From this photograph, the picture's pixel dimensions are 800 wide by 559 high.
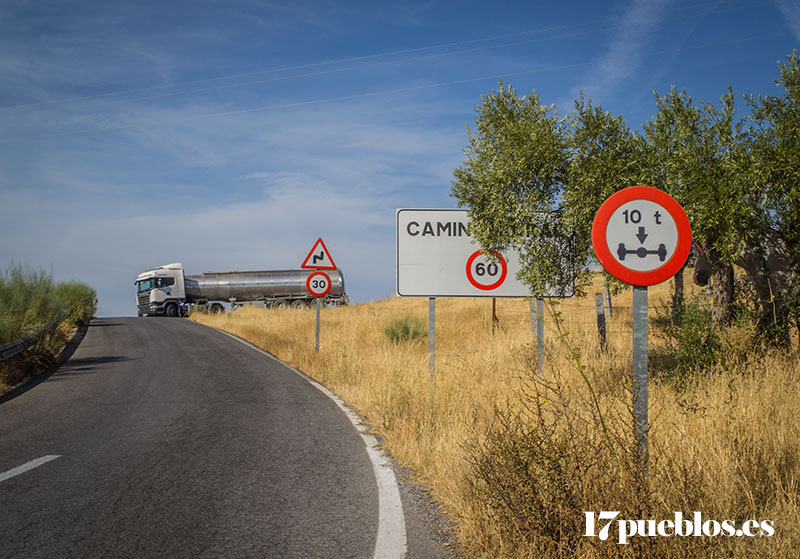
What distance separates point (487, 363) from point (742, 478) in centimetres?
635

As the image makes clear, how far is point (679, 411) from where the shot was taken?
6.05 metres

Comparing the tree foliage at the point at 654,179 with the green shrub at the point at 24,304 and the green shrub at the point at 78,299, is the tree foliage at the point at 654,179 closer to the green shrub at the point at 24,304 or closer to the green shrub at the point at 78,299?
the green shrub at the point at 24,304

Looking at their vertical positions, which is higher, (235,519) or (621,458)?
(621,458)

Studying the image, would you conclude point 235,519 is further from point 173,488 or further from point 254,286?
point 254,286

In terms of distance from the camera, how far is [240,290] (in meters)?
44.8

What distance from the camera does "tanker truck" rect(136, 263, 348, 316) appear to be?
141ft

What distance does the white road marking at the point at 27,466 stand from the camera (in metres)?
5.62

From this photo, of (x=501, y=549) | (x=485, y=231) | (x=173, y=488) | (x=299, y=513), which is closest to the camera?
(x=501, y=549)

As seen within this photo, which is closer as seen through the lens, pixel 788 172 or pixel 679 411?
pixel 679 411

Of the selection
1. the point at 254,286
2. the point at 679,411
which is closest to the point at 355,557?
the point at 679,411

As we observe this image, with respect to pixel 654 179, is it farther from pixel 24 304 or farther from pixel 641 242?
pixel 24 304

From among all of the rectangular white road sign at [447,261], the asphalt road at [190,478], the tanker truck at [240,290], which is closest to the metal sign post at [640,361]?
the asphalt road at [190,478]

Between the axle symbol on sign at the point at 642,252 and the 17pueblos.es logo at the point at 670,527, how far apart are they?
1.65m

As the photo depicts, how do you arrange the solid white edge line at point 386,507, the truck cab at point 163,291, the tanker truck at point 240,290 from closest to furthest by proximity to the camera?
the solid white edge line at point 386,507, the truck cab at point 163,291, the tanker truck at point 240,290
